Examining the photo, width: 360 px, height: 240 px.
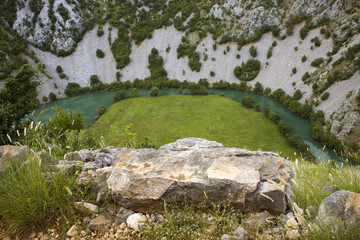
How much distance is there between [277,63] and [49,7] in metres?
135

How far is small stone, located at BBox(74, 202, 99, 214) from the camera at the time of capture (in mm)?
5289

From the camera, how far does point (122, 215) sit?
18.1ft

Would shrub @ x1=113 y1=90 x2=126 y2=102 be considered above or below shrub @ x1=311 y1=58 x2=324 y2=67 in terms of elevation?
below

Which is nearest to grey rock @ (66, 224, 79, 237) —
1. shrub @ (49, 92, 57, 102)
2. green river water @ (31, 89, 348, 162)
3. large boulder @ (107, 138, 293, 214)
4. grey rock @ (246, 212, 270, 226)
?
large boulder @ (107, 138, 293, 214)

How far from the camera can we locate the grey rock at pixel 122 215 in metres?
5.38

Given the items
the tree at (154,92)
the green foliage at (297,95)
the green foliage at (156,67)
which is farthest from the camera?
the green foliage at (156,67)

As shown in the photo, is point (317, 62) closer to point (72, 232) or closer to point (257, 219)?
point (257, 219)

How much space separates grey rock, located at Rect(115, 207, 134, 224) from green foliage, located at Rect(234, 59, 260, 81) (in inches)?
3825

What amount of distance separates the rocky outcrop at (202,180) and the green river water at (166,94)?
1915 inches

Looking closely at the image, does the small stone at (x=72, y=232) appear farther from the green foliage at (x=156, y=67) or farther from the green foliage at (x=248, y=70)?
the green foliage at (x=156, y=67)

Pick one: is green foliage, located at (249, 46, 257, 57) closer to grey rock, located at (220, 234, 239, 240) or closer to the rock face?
the rock face

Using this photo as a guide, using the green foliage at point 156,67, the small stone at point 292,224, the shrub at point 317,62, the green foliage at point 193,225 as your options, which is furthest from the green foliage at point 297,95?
the green foliage at point 193,225

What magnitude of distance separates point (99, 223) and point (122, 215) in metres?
0.63

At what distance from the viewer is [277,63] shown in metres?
88.8
